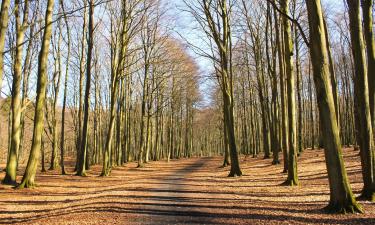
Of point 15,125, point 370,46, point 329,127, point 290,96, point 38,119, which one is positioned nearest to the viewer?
point 329,127

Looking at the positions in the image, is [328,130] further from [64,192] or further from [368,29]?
[64,192]

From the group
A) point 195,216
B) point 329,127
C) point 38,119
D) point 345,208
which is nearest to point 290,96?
point 329,127

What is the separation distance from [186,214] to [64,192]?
313 inches

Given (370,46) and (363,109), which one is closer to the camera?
(363,109)

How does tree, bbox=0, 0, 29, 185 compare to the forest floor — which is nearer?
Answer: the forest floor

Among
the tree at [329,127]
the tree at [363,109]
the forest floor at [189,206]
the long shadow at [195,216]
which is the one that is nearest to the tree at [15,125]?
the forest floor at [189,206]

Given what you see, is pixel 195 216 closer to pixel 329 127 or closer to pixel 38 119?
pixel 329 127

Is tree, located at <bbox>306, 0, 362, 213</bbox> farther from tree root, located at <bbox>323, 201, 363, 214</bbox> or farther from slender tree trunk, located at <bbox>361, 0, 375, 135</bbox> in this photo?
slender tree trunk, located at <bbox>361, 0, 375, 135</bbox>

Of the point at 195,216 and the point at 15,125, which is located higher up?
the point at 15,125

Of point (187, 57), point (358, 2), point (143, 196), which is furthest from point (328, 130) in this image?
point (187, 57)

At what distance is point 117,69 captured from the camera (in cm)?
2131

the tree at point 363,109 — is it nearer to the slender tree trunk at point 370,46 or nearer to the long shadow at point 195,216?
the slender tree trunk at point 370,46

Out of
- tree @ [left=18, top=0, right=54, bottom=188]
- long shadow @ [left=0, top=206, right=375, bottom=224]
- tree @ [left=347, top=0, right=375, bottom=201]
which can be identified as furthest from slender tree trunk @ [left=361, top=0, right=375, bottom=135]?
tree @ [left=18, top=0, right=54, bottom=188]

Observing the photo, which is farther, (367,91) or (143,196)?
(143,196)
